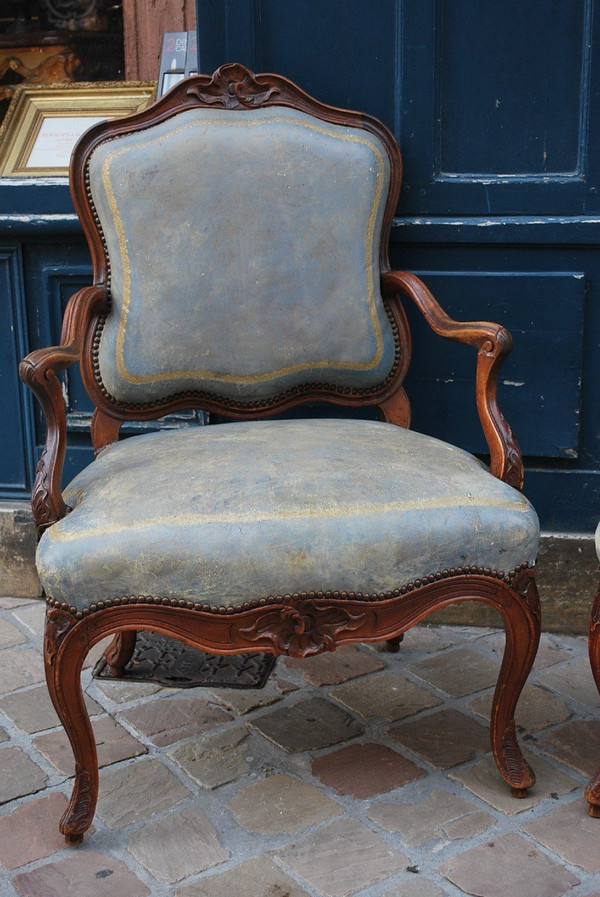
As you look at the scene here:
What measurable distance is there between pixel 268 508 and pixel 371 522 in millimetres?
172

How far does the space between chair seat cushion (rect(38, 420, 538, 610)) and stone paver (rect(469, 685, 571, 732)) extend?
56cm

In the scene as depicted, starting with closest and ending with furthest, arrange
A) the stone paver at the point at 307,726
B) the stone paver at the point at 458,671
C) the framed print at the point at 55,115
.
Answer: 1. the stone paver at the point at 307,726
2. the stone paver at the point at 458,671
3. the framed print at the point at 55,115

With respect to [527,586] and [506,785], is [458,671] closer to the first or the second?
[506,785]

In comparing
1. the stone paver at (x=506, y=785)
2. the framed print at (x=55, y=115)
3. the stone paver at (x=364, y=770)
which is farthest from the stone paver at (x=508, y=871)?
the framed print at (x=55, y=115)

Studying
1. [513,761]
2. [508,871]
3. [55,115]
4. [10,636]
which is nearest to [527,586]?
[513,761]

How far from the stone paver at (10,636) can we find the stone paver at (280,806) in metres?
0.90

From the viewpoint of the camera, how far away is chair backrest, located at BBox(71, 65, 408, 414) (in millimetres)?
2102

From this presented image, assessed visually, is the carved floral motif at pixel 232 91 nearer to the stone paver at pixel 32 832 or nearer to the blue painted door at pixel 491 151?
the blue painted door at pixel 491 151

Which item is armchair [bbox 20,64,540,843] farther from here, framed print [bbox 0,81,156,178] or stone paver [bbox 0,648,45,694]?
framed print [bbox 0,81,156,178]

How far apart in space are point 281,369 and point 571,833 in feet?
3.62

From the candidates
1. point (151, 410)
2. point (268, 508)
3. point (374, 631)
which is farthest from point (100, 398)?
point (374, 631)

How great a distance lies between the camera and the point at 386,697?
7.30 ft

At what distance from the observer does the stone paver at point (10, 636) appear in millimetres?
2500

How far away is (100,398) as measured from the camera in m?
2.13
